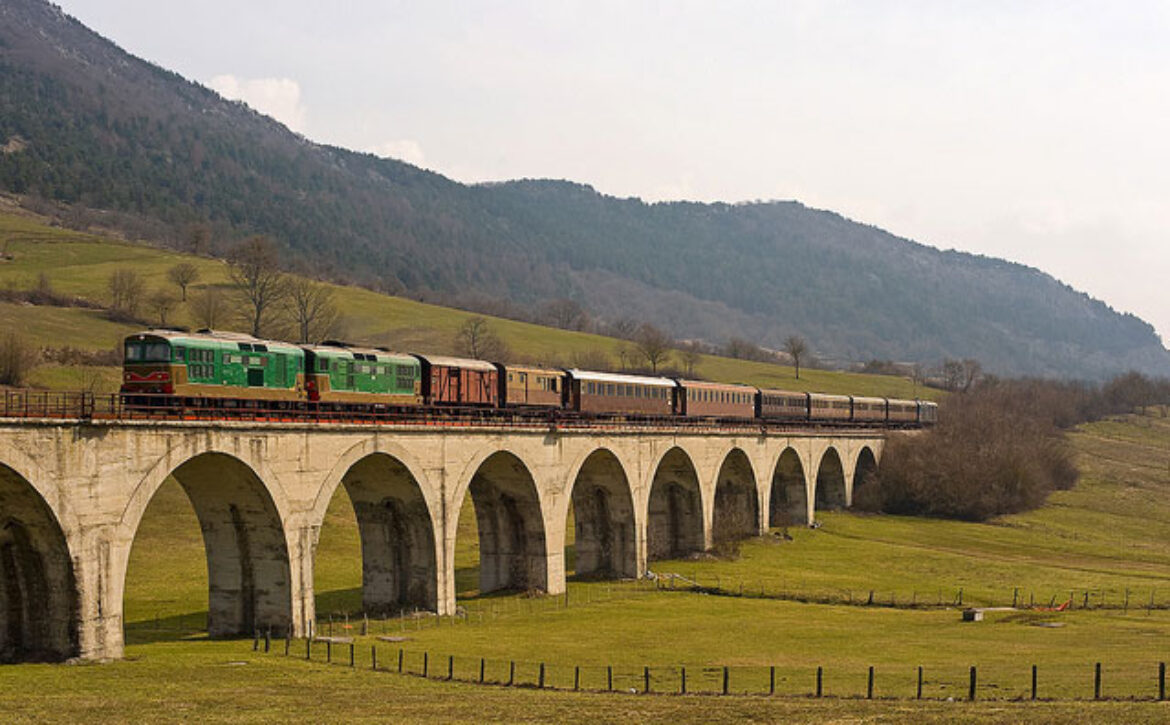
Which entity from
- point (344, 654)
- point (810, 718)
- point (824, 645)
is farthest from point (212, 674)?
point (824, 645)

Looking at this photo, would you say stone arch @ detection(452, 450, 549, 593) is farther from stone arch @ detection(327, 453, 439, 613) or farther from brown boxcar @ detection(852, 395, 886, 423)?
brown boxcar @ detection(852, 395, 886, 423)

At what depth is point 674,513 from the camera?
284 feet

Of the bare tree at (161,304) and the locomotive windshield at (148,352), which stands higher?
the bare tree at (161,304)

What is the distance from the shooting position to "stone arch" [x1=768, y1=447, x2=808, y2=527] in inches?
4190

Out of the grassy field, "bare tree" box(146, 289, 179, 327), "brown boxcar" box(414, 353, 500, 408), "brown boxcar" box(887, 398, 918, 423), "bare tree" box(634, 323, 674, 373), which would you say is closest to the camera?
the grassy field

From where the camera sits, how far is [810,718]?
33781mm

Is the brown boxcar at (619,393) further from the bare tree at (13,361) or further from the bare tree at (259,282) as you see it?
the bare tree at (259,282)

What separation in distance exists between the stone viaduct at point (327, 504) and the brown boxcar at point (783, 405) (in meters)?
7.70

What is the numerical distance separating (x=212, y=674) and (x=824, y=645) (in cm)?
2687

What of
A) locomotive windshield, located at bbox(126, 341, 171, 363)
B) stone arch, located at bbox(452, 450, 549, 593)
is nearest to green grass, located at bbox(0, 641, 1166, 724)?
locomotive windshield, located at bbox(126, 341, 171, 363)

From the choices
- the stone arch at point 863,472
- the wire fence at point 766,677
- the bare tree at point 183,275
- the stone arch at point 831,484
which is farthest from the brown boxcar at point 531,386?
the bare tree at point 183,275

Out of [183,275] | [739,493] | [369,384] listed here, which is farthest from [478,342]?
[369,384]

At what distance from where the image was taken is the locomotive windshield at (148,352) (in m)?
45.7

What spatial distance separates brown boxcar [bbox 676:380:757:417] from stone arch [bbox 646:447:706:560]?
19.1 ft
